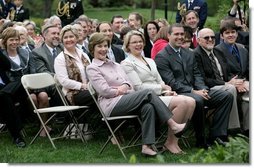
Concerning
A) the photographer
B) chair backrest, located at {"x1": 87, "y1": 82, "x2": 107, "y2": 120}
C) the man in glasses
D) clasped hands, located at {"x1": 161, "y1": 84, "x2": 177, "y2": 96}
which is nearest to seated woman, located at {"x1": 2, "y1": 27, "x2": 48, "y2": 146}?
chair backrest, located at {"x1": 87, "y1": 82, "x2": 107, "y2": 120}

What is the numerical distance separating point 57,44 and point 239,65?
2.20 m

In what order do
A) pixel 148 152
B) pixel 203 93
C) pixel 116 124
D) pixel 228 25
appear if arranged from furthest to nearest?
1. pixel 228 25
2. pixel 203 93
3. pixel 116 124
4. pixel 148 152

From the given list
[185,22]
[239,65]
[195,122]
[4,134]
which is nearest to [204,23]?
[185,22]

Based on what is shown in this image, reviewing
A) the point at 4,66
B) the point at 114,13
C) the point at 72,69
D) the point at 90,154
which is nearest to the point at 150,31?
the point at 114,13

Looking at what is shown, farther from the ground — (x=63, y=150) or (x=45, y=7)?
(x=45, y=7)

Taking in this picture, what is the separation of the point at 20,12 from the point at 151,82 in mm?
3735

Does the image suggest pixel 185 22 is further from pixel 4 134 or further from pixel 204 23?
pixel 4 134

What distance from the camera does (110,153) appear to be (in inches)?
274

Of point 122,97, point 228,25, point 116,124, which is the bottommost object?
point 116,124

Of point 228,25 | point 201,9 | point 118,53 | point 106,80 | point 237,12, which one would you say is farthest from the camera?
point 201,9

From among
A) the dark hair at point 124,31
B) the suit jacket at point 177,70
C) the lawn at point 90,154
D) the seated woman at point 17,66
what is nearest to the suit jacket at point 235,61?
the suit jacket at point 177,70

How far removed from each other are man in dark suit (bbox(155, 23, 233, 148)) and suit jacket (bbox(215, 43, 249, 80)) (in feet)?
1.62

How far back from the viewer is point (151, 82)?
7.40 m

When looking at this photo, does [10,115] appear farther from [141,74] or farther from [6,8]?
[6,8]
